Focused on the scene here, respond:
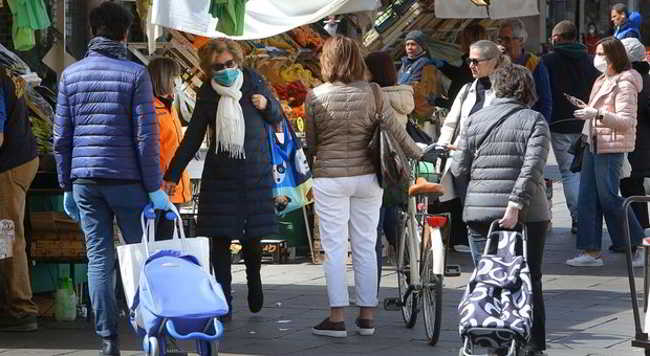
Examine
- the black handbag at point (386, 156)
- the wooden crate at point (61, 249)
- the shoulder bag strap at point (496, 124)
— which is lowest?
the wooden crate at point (61, 249)

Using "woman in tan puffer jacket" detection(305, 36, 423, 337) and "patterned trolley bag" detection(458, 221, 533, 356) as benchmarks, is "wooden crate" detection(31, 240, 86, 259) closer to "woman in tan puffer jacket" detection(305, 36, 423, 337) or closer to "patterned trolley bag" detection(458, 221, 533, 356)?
"woman in tan puffer jacket" detection(305, 36, 423, 337)

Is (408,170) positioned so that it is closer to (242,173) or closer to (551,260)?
(242,173)

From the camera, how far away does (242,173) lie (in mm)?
9320

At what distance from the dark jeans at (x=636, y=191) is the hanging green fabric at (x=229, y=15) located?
15.2 ft

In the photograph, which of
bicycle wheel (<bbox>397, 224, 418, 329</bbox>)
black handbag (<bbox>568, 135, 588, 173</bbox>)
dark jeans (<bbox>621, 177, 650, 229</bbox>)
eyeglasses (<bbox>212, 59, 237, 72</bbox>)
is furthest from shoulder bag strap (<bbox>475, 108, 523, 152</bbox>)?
dark jeans (<bbox>621, 177, 650, 229</bbox>)

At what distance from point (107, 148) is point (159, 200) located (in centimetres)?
41

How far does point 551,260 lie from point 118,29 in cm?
586

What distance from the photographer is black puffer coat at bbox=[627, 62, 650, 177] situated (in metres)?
12.5

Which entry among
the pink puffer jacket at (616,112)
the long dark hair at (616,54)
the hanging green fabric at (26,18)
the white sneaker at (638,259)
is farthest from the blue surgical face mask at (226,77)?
the white sneaker at (638,259)

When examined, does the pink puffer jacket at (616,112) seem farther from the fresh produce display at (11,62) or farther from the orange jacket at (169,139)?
the fresh produce display at (11,62)

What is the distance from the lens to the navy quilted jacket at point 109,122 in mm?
7887

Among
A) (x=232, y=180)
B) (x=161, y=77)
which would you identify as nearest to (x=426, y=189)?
(x=232, y=180)

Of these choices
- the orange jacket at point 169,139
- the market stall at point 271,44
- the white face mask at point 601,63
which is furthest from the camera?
the white face mask at point 601,63

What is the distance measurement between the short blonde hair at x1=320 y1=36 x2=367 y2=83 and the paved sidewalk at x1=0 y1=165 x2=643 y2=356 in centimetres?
165
